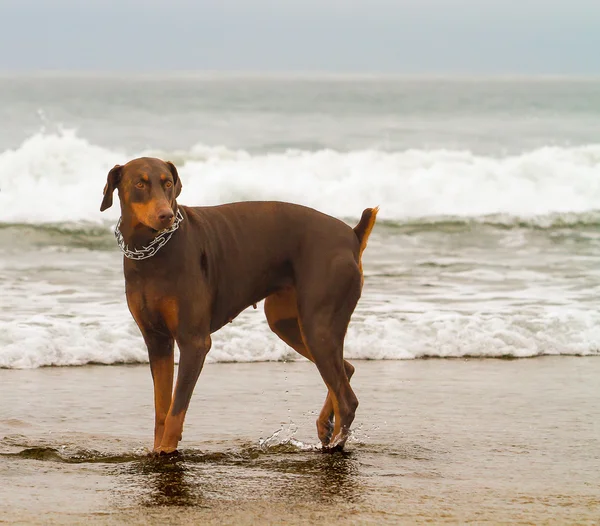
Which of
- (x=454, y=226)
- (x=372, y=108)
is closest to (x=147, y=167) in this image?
(x=454, y=226)

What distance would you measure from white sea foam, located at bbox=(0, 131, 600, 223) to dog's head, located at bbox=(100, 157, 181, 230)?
35.4 ft

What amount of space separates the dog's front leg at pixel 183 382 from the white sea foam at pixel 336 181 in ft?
35.3

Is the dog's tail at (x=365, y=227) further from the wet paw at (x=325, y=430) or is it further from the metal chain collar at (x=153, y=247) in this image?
the metal chain collar at (x=153, y=247)

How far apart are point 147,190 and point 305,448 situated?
1.59m

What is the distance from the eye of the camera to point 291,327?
6.20m

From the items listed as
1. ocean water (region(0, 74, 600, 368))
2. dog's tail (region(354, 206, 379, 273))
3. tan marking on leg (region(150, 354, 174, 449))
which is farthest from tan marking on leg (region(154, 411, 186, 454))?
ocean water (region(0, 74, 600, 368))

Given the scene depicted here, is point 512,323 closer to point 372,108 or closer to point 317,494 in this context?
point 317,494

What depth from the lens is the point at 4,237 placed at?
15141 mm

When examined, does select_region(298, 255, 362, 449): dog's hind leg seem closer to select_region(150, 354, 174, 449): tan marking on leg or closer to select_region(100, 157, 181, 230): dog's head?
select_region(150, 354, 174, 449): tan marking on leg

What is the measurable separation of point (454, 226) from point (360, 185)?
12.7 ft

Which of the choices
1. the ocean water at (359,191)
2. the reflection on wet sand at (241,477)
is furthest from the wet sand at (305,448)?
the ocean water at (359,191)

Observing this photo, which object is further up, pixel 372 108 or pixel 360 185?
pixel 372 108

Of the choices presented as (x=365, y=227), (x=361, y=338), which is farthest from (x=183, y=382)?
(x=361, y=338)

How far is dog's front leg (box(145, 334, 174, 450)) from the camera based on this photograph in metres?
5.72
